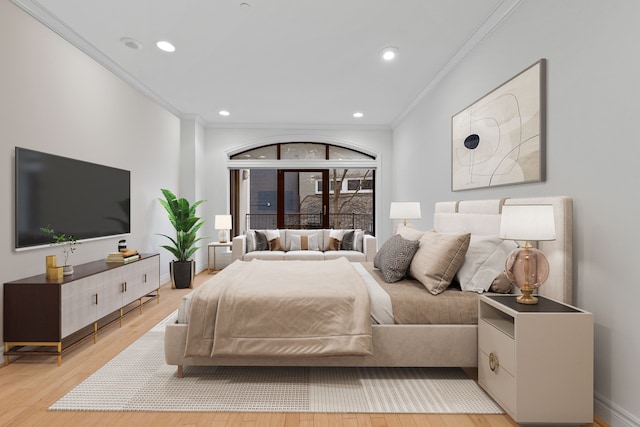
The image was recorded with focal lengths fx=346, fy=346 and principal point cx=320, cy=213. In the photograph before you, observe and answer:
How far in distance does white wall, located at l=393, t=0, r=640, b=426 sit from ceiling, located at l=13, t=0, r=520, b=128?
71cm

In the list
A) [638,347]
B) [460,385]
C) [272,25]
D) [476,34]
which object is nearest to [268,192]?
[272,25]

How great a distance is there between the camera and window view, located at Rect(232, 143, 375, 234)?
6.83 metres

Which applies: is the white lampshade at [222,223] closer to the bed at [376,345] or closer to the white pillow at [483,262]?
the bed at [376,345]

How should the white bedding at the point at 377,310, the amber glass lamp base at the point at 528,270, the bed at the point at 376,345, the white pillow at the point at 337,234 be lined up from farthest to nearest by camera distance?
the white pillow at the point at 337,234 < the white bedding at the point at 377,310 < the bed at the point at 376,345 < the amber glass lamp base at the point at 528,270

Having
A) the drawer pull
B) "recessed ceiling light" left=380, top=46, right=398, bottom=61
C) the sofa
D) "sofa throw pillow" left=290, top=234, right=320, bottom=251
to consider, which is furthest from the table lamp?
the drawer pull

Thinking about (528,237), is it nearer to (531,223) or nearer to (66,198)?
(531,223)

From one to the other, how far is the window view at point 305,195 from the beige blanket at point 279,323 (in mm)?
4820

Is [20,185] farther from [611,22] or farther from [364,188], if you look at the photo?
[364,188]

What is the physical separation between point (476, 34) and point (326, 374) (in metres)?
3.14

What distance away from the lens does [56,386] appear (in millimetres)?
2189

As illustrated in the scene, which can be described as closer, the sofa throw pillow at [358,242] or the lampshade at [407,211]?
the lampshade at [407,211]

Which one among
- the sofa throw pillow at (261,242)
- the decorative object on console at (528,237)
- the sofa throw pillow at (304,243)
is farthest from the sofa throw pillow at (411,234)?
the sofa throw pillow at (261,242)

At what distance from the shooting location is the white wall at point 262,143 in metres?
6.52

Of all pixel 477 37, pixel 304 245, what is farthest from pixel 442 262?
pixel 304 245
